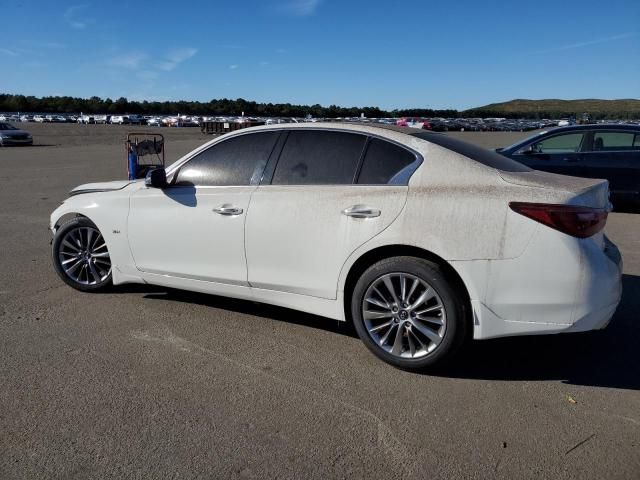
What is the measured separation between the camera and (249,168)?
15.3ft

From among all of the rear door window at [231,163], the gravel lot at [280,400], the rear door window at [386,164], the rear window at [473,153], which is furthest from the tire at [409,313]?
the rear door window at [231,163]

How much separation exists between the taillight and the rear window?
54cm

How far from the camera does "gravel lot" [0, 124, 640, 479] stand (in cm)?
289

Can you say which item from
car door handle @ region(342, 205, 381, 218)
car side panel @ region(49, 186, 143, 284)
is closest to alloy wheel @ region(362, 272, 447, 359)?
car door handle @ region(342, 205, 381, 218)

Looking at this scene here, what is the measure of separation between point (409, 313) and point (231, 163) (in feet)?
6.38

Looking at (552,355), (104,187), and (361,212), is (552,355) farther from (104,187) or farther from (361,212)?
(104,187)

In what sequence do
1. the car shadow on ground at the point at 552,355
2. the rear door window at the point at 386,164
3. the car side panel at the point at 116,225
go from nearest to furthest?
the car shadow on ground at the point at 552,355 < the rear door window at the point at 386,164 < the car side panel at the point at 116,225

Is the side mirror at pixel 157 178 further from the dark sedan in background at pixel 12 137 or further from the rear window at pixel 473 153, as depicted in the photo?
the dark sedan in background at pixel 12 137

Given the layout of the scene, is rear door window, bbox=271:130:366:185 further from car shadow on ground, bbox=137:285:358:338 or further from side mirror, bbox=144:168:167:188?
car shadow on ground, bbox=137:285:358:338

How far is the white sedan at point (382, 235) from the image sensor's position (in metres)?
3.56

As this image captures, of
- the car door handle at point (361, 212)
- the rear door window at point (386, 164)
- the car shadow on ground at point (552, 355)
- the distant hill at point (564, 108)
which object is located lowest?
the car shadow on ground at point (552, 355)

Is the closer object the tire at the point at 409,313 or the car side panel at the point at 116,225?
the tire at the point at 409,313

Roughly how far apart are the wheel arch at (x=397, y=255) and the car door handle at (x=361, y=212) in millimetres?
233

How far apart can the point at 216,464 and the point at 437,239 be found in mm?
1907
